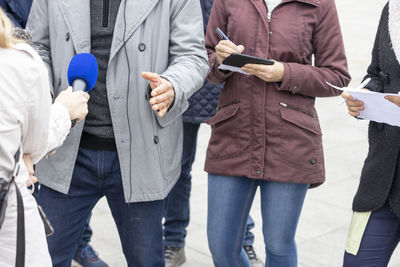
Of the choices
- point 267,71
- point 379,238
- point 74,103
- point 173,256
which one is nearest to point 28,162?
point 74,103

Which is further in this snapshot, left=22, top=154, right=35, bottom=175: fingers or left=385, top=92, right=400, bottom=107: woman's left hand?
left=385, top=92, right=400, bottom=107: woman's left hand

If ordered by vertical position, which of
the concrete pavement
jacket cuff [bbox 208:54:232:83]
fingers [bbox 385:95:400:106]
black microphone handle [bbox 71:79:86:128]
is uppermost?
fingers [bbox 385:95:400:106]

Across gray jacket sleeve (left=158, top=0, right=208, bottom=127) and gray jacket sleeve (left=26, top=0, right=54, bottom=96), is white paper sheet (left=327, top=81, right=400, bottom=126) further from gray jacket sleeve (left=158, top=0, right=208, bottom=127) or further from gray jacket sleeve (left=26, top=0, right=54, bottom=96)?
gray jacket sleeve (left=26, top=0, right=54, bottom=96)

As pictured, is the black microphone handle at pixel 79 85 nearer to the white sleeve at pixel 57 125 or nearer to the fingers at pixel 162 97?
the white sleeve at pixel 57 125

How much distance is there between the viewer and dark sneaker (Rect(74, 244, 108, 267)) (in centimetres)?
439

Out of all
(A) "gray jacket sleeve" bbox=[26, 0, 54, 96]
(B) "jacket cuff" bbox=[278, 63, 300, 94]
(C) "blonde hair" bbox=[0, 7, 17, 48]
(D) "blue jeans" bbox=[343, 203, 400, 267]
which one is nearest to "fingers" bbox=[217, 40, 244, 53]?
(B) "jacket cuff" bbox=[278, 63, 300, 94]

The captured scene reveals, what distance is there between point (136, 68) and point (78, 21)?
32 cm

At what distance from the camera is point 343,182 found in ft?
20.1

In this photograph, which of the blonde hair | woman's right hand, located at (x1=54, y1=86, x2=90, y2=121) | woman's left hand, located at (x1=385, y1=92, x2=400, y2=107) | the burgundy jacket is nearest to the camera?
the blonde hair

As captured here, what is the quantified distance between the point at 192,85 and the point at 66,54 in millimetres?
566

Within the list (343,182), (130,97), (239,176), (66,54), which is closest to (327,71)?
(239,176)

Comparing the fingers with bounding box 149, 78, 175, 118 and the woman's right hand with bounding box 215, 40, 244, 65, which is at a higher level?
the woman's right hand with bounding box 215, 40, 244, 65

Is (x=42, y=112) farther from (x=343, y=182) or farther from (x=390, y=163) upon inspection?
(x=343, y=182)

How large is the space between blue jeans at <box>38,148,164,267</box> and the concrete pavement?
1416 millimetres
